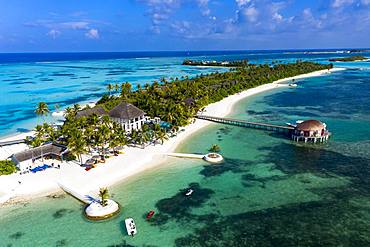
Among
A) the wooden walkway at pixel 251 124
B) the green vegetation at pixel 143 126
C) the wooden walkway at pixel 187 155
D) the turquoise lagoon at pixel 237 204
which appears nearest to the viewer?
the turquoise lagoon at pixel 237 204

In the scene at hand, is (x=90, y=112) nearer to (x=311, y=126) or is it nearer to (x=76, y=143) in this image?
(x=76, y=143)

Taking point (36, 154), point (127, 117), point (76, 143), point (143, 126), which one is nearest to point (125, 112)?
point (127, 117)

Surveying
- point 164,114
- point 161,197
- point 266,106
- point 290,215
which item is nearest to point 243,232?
point 290,215

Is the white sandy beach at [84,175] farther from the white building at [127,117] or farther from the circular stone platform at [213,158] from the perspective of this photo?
the white building at [127,117]

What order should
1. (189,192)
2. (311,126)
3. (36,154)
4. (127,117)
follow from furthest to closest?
1. (127,117)
2. (311,126)
3. (36,154)
4. (189,192)

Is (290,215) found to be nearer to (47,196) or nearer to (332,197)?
(332,197)

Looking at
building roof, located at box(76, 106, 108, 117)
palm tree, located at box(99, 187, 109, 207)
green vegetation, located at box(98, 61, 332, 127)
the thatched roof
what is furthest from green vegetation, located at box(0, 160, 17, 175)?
the thatched roof

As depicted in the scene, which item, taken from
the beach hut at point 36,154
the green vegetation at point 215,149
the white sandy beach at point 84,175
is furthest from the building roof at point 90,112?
the green vegetation at point 215,149

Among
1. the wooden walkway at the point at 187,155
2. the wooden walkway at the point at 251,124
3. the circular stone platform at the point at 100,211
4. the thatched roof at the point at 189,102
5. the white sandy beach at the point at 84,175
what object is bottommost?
the circular stone platform at the point at 100,211
